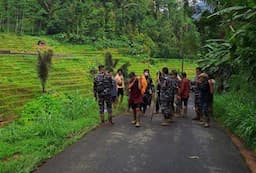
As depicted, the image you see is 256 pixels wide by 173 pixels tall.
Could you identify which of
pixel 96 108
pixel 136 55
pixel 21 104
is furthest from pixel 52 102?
pixel 136 55

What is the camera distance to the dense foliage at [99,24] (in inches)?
2596

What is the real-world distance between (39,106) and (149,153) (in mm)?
10854

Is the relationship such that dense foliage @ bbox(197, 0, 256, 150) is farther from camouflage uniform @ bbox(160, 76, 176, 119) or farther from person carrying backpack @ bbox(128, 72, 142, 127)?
person carrying backpack @ bbox(128, 72, 142, 127)

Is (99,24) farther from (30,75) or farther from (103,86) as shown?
(103,86)

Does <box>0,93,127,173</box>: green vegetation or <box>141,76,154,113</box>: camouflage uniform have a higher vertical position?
<box>141,76,154,113</box>: camouflage uniform

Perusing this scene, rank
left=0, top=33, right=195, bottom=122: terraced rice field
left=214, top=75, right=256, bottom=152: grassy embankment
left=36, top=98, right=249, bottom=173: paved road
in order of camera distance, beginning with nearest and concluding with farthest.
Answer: left=36, top=98, right=249, bottom=173: paved road
left=214, top=75, right=256, bottom=152: grassy embankment
left=0, top=33, right=195, bottom=122: terraced rice field

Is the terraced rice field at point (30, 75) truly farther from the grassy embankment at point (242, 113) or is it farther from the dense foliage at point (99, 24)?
the grassy embankment at point (242, 113)

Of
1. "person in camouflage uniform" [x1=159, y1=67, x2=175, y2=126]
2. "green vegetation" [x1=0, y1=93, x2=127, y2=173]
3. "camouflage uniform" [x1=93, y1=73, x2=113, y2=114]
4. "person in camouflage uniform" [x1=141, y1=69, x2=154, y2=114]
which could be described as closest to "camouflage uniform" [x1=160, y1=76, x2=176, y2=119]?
"person in camouflage uniform" [x1=159, y1=67, x2=175, y2=126]

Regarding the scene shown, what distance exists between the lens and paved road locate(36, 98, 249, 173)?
299 inches

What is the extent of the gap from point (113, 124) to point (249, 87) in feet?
16.3

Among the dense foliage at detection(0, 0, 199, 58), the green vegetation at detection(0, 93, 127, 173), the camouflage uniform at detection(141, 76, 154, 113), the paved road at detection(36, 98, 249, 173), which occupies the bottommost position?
the paved road at detection(36, 98, 249, 173)

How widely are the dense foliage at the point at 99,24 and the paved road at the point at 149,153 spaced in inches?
1972

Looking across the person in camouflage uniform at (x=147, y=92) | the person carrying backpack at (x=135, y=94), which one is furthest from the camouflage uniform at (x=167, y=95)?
the person in camouflage uniform at (x=147, y=92)

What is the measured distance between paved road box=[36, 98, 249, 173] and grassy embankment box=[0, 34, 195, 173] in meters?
0.52
